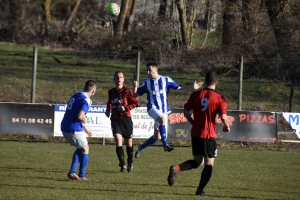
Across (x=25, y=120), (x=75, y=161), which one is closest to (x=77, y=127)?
(x=75, y=161)

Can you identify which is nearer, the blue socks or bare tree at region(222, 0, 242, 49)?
the blue socks

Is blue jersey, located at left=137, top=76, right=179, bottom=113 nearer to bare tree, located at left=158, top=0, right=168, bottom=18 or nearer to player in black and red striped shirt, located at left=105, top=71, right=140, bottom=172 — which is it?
player in black and red striped shirt, located at left=105, top=71, right=140, bottom=172

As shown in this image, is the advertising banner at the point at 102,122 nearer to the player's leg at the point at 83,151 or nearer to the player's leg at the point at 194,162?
the player's leg at the point at 83,151

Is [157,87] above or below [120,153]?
above

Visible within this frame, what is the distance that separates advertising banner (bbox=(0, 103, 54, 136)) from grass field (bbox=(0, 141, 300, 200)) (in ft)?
4.14

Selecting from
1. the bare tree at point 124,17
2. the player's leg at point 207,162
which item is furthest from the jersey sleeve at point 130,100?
the bare tree at point 124,17

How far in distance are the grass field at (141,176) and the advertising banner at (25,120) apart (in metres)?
1.26

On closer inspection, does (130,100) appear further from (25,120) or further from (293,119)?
(293,119)

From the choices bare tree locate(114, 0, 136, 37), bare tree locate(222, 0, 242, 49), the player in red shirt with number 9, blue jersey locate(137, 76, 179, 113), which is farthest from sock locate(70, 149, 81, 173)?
bare tree locate(114, 0, 136, 37)

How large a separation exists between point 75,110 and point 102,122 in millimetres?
7826

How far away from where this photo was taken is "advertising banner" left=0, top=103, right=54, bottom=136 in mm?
19188

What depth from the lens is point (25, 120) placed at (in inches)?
757

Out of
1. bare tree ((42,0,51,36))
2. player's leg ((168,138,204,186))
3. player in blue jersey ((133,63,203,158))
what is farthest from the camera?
bare tree ((42,0,51,36))

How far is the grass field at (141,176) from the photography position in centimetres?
1005
